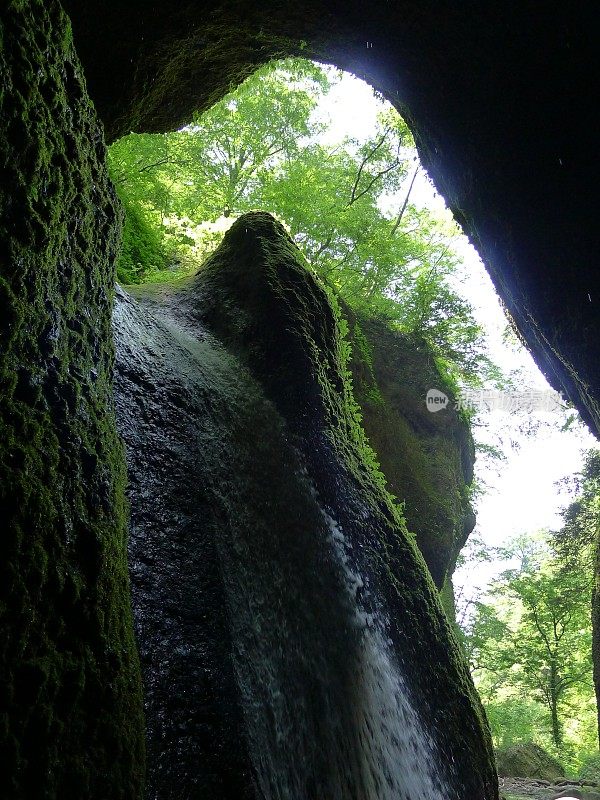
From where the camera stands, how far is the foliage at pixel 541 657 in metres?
15.0

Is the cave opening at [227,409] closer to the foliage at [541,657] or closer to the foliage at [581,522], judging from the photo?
the foliage at [581,522]

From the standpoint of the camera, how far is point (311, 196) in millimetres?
10211

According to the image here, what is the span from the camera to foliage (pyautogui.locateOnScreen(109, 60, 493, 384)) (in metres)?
10.0

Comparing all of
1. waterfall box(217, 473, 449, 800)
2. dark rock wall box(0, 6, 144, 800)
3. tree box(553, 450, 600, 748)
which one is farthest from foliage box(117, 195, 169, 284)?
tree box(553, 450, 600, 748)

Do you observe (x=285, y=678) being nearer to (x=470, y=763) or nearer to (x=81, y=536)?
(x=81, y=536)

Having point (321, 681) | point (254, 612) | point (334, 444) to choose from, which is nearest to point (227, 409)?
point (334, 444)

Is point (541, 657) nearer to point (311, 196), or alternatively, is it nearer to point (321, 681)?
point (311, 196)

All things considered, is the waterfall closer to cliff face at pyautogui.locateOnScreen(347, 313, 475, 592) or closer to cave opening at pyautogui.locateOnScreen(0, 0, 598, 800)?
cave opening at pyautogui.locateOnScreen(0, 0, 598, 800)

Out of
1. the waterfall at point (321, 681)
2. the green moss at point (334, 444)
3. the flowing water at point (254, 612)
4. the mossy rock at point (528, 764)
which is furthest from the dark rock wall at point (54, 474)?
the mossy rock at point (528, 764)

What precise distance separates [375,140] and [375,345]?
6397 millimetres

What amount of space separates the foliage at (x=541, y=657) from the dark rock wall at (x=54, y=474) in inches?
569

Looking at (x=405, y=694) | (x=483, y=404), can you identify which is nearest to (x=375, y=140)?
(x=483, y=404)

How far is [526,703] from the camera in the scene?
69.5ft

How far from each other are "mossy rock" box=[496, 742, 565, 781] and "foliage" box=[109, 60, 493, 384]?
1136 cm
